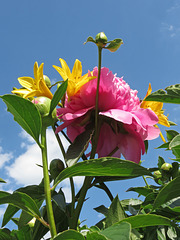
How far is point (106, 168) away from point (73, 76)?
0.99 ft

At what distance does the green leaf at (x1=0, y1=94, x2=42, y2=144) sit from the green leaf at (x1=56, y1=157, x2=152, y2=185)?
0.35ft

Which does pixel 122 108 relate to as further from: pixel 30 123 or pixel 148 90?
pixel 30 123

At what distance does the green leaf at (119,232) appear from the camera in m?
0.51

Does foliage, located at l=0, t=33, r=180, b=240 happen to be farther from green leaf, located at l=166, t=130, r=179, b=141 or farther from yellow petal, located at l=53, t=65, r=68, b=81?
green leaf, located at l=166, t=130, r=179, b=141

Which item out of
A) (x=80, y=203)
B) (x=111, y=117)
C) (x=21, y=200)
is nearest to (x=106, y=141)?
(x=111, y=117)


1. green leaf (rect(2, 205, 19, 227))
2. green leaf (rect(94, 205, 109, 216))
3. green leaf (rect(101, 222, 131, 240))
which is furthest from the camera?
green leaf (rect(94, 205, 109, 216))

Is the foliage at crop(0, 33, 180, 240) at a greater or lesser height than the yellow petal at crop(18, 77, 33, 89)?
lesser

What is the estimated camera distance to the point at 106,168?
0.60 m

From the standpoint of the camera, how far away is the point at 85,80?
762 millimetres

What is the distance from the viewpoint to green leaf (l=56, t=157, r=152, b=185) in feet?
1.93

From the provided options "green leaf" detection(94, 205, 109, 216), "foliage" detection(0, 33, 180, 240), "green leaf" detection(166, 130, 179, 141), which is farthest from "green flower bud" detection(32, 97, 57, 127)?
"green leaf" detection(166, 130, 179, 141)

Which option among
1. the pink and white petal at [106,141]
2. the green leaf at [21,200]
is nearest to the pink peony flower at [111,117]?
the pink and white petal at [106,141]

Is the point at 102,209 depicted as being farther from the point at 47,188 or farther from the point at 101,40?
the point at 101,40

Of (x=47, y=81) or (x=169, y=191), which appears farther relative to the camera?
(x=47, y=81)
